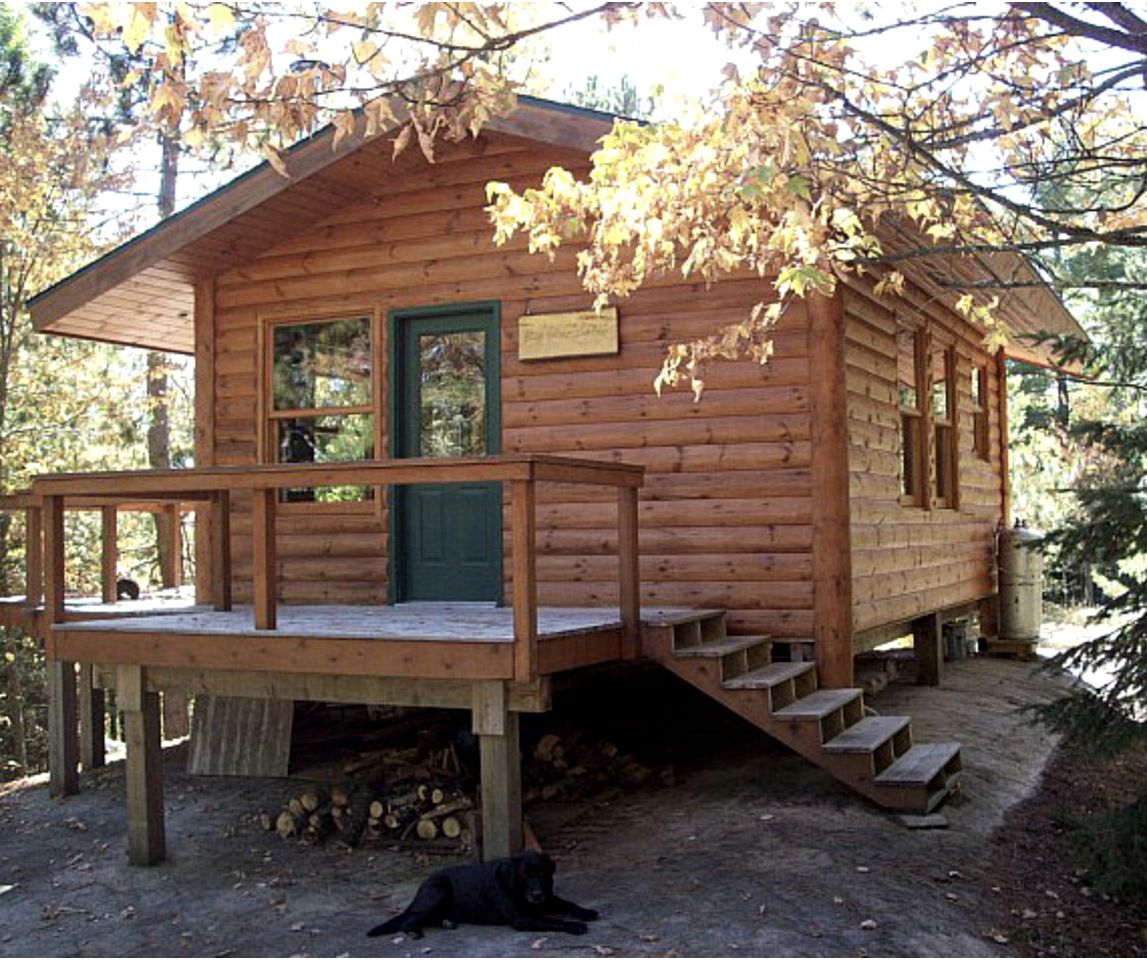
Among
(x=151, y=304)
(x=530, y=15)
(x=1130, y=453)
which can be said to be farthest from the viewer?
(x=151, y=304)

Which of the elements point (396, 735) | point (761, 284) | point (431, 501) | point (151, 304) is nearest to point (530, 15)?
point (761, 284)

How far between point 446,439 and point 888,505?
11.2 ft

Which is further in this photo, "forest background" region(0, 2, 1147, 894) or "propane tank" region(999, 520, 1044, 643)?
"propane tank" region(999, 520, 1044, 643)

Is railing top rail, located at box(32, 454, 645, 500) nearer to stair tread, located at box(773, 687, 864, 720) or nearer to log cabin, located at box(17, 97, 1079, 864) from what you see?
log cabin, located at box(17, 97, 1079, 864)

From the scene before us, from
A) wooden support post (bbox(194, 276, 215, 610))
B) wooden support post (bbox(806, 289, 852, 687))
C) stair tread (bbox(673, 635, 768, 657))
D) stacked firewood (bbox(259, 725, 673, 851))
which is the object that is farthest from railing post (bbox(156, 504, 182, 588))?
wooden support post (bbox(806, 289, 852, 687))

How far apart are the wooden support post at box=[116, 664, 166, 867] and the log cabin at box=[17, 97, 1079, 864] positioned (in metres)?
0.02

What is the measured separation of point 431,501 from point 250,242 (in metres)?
2.60

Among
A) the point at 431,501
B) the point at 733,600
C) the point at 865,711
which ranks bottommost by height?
the point at 865,711

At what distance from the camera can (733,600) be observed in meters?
8.21

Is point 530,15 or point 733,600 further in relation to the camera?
point 733,600

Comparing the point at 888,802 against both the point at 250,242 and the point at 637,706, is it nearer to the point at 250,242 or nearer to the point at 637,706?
the point at 637,706

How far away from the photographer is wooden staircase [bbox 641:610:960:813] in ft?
22.3

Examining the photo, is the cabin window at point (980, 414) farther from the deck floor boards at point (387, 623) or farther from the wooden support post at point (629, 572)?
the wooden support post at point (629, 572)

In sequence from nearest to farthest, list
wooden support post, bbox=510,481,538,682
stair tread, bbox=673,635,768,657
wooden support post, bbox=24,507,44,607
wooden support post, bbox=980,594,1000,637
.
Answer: wooden support post, bbox=510,481,538,682 < stair tread, bbox=673,635,768,657 < wooden support post, bbox=24,507,44,607 < wooden support post, bbox=980,594,1000,637
